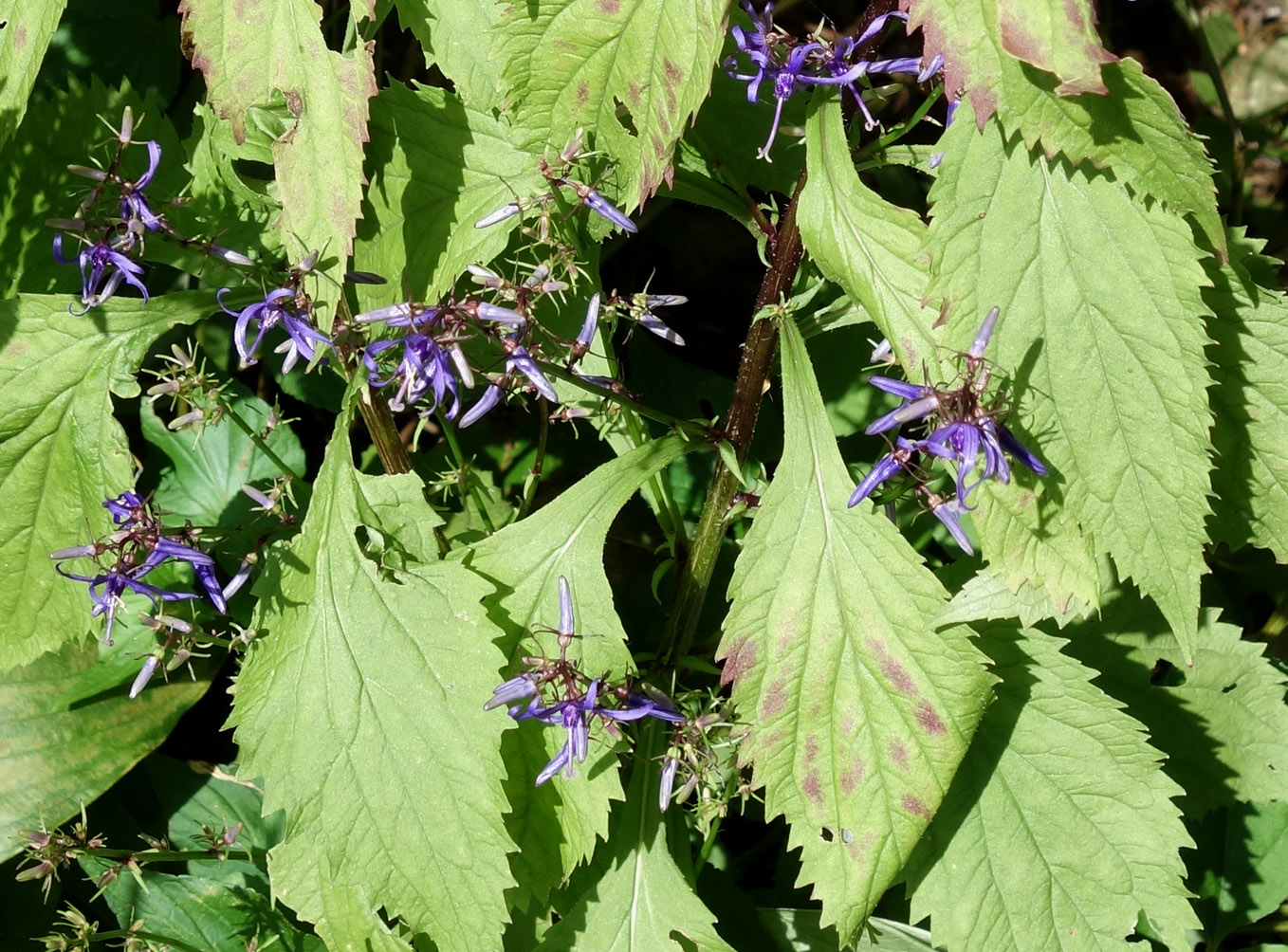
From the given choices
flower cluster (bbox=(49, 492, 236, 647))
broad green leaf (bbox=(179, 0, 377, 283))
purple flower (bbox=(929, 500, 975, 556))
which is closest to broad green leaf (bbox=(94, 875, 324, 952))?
flower cluster (bbox=(49, 492, 236, 647))

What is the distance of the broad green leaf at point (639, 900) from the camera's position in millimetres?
1730

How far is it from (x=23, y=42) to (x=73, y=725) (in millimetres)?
1139

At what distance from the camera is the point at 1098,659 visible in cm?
204

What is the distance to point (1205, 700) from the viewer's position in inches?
81.4

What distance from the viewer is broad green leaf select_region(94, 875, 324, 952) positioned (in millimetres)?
1958

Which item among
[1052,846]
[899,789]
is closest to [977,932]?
[1052,846]

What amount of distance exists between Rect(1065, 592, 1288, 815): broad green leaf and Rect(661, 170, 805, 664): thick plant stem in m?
0.73

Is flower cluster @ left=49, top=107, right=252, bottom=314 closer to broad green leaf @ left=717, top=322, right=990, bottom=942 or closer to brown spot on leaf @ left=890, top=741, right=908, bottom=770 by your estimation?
broad green leaf @ left=717, top=322, right=990, bottom=942

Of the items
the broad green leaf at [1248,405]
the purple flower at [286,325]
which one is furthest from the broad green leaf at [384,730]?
the broad green leaf at [1248,405]

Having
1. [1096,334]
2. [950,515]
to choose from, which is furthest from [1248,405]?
[950,515]

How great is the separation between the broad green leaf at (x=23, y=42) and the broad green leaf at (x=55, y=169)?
0.93ft

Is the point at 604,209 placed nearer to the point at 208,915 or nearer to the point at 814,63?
the point at 814,63

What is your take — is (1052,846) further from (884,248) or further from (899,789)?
(884,248)

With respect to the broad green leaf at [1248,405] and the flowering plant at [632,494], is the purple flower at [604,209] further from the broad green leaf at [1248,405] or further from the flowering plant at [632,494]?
the broad green leaf at [1248,405]
